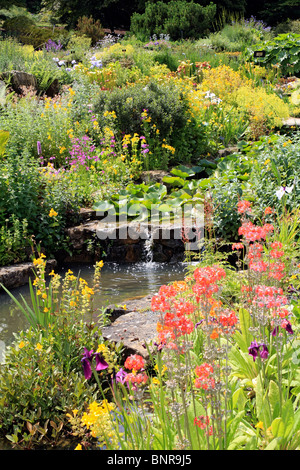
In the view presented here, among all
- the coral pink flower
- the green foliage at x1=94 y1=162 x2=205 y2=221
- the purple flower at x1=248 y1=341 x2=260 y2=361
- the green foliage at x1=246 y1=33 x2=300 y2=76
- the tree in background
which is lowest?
the green foliage at x1=94 y1=162 x2=205 y2=221

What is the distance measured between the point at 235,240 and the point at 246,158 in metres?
2.03

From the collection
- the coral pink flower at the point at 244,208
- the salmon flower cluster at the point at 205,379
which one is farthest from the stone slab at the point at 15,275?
the salmon flower cluster at the point at 205,379

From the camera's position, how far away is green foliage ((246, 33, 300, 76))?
11367 mm

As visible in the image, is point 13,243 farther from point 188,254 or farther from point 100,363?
point 100,363

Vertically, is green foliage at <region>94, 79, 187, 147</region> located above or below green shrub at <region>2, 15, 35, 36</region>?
below

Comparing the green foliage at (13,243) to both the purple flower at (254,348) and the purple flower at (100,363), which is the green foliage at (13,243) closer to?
the purple flower at (100,363)

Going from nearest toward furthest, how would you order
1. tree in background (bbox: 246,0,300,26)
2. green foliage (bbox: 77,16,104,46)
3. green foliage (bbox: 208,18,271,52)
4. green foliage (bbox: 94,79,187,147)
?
green foliage (bbox: 94,79,187,147)
green foliage (bbox: 208,18,271,52)
green foliage (bbox: 77,16,104,46)
tree in background (bbox: 246,0,300,26)

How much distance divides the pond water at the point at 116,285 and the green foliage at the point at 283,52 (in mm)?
7659

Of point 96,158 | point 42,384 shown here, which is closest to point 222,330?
point 42,384

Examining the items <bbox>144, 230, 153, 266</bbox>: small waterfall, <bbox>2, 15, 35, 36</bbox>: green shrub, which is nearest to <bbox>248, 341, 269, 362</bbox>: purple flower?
<bbox>144, 230, 153, 266</bbox>: small waterfall

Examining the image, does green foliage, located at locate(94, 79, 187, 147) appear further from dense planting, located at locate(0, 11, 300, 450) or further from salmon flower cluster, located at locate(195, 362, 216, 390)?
salmon flower cluster, located at locate(195, 362, 216, 390)

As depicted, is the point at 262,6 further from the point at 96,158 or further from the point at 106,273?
the point at 106,273

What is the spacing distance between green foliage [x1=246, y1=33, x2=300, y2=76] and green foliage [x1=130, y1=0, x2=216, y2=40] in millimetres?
6113

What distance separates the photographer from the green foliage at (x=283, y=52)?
11.4 meters
